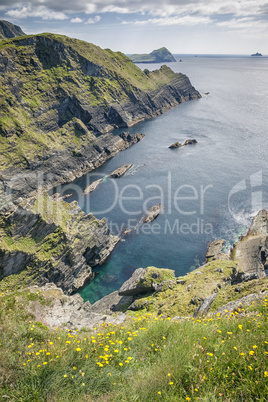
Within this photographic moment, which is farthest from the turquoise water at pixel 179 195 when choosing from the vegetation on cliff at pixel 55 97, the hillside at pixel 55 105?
the vegetation on cliff at pixel 55 97

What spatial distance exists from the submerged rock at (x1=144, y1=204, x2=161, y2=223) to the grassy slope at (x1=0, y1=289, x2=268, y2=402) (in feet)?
192

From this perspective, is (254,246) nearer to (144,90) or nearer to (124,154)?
(124,154)

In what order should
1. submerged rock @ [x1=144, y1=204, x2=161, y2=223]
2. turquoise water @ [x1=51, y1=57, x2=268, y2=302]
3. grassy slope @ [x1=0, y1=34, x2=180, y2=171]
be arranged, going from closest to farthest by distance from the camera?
turquoise water @ [x1=51, y1=57, x2=268, y2=302], submerged rock @ [x1=144, y1=204, x2=161, y2=223], grassy slope @ [x1=0, y1=34, x2=180, y2=171]

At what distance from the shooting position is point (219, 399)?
6.69 m

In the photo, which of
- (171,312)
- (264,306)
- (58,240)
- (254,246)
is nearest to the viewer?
(264,306)

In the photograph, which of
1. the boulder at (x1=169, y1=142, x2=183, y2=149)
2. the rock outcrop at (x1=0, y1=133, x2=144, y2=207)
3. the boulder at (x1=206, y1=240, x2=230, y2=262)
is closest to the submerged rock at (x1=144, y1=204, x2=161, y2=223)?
the boulder at (x1=206, y1=240, x2=230, y2=262)

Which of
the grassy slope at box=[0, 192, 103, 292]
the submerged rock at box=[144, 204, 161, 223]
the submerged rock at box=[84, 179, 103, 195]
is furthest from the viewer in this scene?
the submerged rock at box=[84, 179, 103, 195]

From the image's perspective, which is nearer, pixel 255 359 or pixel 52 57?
pixel 255 359

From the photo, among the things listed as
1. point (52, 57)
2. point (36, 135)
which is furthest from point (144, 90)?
point (36, 135)

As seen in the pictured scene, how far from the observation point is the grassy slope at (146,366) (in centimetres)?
709

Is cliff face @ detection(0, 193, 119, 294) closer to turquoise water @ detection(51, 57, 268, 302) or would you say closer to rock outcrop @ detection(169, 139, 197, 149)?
turquoise water @ detection(51, 57, 268, 302)

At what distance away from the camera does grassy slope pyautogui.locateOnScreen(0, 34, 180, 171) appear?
303 ft

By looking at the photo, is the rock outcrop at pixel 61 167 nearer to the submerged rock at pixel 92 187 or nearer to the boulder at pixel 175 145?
the submerged rock at pixel 92 187

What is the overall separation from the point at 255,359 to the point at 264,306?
462 cm
